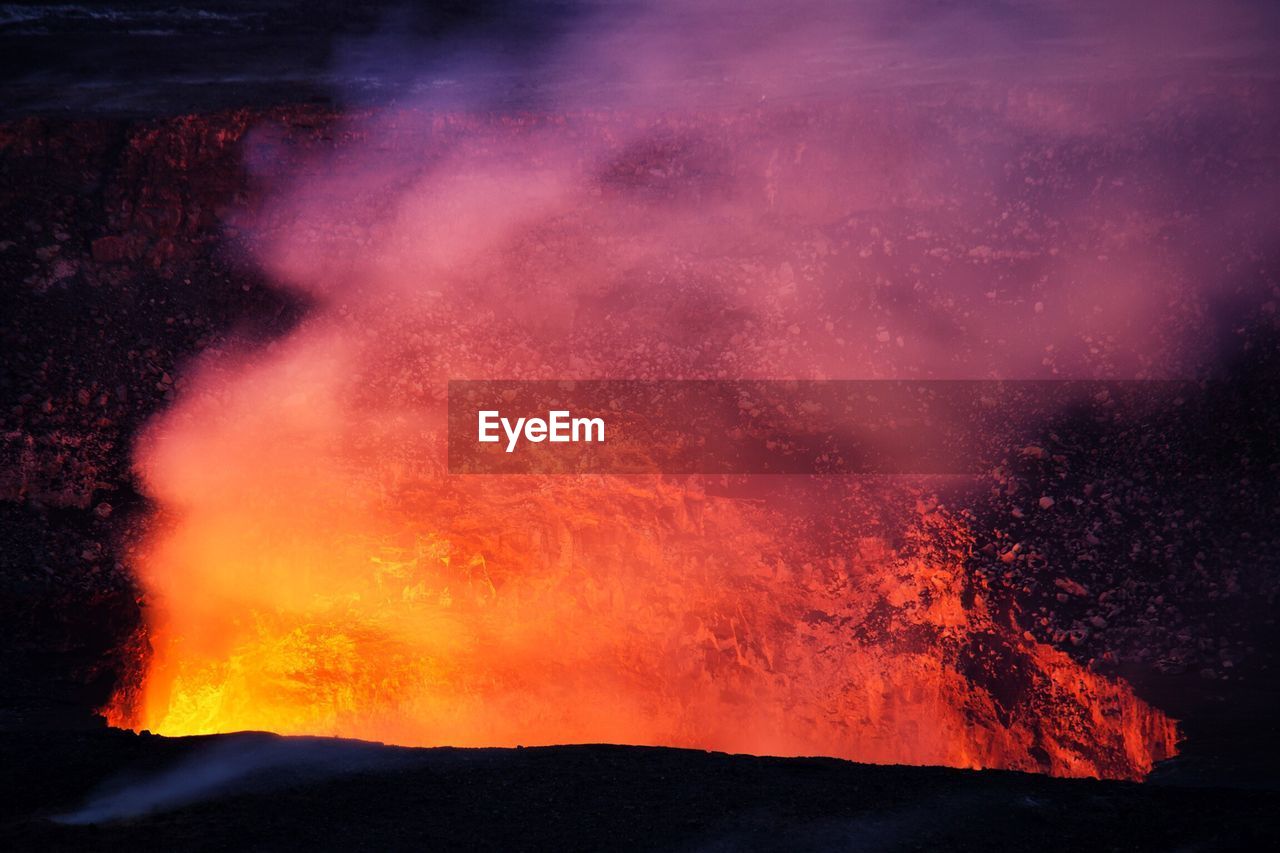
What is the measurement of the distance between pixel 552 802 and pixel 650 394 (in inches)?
182

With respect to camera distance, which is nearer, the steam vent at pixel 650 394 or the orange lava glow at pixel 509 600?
the steam vent at pixel 650 394

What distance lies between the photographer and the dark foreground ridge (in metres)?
4.72

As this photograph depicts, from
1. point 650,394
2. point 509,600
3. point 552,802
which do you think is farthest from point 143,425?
point 552,802

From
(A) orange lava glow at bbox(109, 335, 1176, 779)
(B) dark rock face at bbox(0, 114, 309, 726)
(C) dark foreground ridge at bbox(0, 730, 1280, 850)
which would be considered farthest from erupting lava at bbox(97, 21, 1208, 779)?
(C) dark foreground ridge at bbox(0, 730, 1280, 850)

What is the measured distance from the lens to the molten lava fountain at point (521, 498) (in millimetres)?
8578

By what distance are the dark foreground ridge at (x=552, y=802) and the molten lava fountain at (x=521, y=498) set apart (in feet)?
9.31

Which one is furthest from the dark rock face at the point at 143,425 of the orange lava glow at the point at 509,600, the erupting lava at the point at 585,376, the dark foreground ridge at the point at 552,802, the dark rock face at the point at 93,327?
the dark foreground ridge at the point at 552,802

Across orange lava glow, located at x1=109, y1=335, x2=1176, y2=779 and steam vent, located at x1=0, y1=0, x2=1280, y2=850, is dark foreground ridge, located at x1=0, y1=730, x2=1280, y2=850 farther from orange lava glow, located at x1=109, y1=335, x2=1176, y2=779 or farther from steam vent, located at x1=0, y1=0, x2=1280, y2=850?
orange lava glow, located at x1=109, y1=335, x2=1176, y2=779

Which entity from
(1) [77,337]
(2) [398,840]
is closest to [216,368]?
(1) [77,337]

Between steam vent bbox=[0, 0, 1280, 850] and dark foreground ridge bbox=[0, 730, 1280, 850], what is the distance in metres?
2.08

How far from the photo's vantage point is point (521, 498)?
9.06 m

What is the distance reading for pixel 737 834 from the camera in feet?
15.8

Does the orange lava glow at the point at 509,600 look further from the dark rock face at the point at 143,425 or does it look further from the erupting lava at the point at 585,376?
the dark rock face at the point at 143,425

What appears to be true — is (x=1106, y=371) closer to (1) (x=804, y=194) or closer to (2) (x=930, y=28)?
(1) (x=804, y=194)
